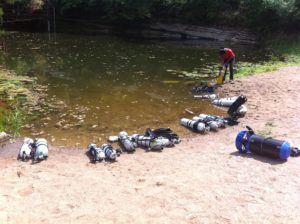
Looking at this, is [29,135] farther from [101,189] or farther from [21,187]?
[101,189]

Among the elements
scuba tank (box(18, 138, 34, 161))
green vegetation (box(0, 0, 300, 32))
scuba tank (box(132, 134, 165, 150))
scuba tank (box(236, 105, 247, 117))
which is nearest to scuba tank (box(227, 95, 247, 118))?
scuba tank (box(236, 105, 247, 117))

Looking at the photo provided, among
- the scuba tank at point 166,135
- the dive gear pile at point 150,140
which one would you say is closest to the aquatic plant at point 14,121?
the dive gear pile at point 150,140

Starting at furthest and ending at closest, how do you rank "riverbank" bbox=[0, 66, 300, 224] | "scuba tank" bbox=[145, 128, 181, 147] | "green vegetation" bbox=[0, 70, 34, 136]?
"green vegetation" bbox=[0, 70, 34, 136], "scuba tank" bbox=[145, 128, 181, 147], "riverbank" bbox=[0, 66, 300, 224]

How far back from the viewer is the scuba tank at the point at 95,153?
931 cm

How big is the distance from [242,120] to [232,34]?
71.0 ft

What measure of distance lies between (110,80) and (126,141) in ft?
26.7

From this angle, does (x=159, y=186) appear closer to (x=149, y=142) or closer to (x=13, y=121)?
(x=149, y=142)

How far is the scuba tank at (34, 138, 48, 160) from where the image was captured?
9.25m

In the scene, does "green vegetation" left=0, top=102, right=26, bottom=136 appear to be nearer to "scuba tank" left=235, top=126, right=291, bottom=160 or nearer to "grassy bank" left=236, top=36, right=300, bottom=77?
"scuba tank" left=235, top=126, right=291, bottom=160

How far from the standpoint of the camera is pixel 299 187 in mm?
7457

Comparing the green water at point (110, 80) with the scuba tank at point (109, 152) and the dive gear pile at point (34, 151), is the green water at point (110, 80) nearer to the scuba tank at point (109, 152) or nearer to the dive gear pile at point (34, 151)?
the dive gear pile at point (34, 151)

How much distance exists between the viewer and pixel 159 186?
7691mm

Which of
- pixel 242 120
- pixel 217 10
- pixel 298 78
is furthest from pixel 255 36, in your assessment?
pixel 242 120

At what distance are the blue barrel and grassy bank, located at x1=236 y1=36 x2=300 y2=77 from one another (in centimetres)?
917
